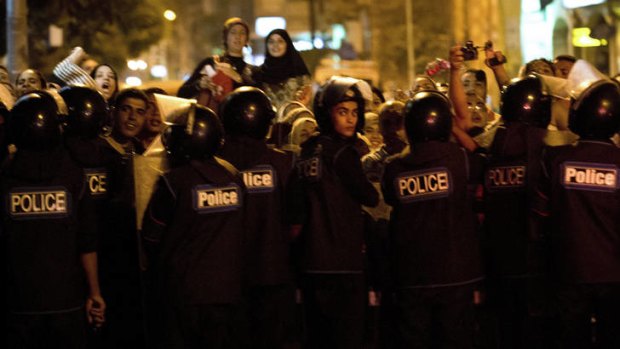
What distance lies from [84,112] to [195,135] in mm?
1358

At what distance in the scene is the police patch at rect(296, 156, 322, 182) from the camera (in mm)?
7848

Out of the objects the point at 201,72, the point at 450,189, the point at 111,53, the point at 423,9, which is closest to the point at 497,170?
the point at 450,189

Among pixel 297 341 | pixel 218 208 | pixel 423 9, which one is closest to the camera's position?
pixel 218 208

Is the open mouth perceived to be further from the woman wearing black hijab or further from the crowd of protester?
the woman wearing black hijab

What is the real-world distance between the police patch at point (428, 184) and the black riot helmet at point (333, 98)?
2.60 ft

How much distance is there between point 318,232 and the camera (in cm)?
785

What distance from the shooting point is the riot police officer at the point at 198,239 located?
6.88 meters

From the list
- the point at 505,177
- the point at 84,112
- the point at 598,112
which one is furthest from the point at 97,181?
the point at 598,112

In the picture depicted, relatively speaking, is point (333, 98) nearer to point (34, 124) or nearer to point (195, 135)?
point (195, 135)

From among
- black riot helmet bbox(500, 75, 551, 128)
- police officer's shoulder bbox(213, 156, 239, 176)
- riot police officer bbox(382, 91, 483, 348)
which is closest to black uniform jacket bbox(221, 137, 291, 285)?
police officer's shoulder bbox(213, 156, 239, 176)

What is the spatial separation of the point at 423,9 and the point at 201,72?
146 feet

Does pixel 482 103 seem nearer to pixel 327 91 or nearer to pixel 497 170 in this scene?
pixel 497 170

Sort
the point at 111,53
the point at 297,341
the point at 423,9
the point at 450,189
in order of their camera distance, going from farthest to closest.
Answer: the point at 423,9
the point at 111,53
the point at 297,341
the point at 450,189

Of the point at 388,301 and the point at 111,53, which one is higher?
the point at 111,53
